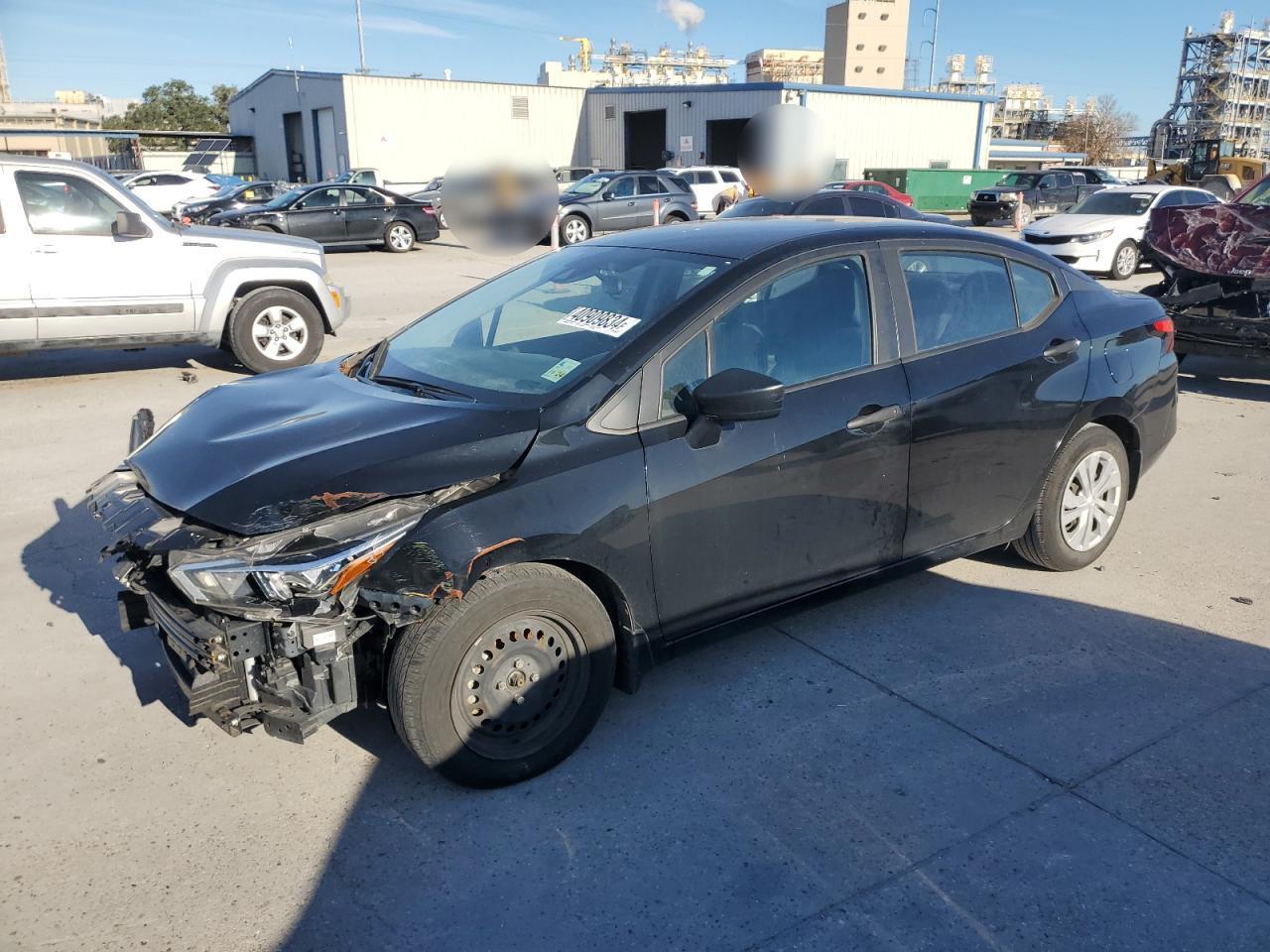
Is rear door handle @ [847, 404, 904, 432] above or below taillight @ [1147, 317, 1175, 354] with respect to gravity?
below

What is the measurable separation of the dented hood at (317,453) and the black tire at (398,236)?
1950cm

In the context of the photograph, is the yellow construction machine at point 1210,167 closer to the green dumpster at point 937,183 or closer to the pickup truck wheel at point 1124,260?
the green dumpster at point 937,183

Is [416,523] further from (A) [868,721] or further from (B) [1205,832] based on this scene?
(B) [1205,832]

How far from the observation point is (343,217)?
21359mm

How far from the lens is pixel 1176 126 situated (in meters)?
84.8

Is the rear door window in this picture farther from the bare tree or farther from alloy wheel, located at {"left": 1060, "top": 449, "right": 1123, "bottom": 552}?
the bare tree

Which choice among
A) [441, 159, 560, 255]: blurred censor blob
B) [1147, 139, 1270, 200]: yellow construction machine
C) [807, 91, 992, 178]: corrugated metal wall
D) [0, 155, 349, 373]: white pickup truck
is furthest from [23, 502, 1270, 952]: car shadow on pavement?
[1147, 139, 1270, 200]: yellow construction machine

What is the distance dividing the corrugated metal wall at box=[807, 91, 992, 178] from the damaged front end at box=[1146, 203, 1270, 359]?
106 feet

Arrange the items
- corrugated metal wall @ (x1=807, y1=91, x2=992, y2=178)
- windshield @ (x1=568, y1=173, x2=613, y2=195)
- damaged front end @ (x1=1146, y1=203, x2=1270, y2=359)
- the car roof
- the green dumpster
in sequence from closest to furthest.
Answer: the car roof
damaged front end @ (x1=1146, y1=203, x2=1270, y2=359)
windshield @ (x1=568, y1=173, x2=613, y2=195)
the green dumpster
corrugated metal wall @ (x1=807, y1=91, x2=992, y2=178)

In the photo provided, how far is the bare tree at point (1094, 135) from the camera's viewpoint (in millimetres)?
87625

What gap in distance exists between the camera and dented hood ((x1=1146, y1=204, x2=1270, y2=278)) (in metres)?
8.42

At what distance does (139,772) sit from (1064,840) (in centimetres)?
302

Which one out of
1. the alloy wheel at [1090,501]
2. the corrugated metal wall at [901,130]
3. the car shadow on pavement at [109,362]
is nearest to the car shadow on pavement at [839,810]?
the alloy wheel at [1090,501]

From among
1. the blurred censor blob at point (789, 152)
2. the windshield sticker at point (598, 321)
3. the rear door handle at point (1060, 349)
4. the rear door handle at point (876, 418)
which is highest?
the blurred censor blob at point (789, 152)
